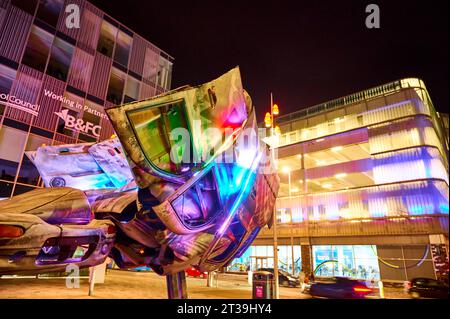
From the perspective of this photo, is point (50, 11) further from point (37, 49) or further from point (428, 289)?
point (428, 289)

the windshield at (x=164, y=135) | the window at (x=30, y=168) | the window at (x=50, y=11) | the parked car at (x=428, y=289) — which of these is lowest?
the parked car at (x=428, y=289)

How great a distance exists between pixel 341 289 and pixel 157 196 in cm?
1454

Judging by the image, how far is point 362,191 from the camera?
25953mm

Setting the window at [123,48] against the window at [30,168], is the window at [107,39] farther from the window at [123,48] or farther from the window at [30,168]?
the window at [30,168]

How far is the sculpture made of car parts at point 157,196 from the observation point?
292 cm

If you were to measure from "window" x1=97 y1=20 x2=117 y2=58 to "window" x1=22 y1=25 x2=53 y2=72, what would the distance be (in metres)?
4.41

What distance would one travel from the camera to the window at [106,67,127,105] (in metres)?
25.1

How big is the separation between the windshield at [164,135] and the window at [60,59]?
21.7 m

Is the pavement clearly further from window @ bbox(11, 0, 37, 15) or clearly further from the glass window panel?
window @ bbox(11, 0, 37, 15)

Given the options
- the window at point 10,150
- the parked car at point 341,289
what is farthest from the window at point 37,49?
the parked car at point 341,289

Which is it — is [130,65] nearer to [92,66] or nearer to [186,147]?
[92,66]

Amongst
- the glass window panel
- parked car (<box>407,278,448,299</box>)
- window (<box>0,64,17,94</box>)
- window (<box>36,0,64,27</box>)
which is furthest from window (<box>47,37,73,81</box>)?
parked car (<box>407,278,448,299</box>)

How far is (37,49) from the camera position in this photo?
842 inches
